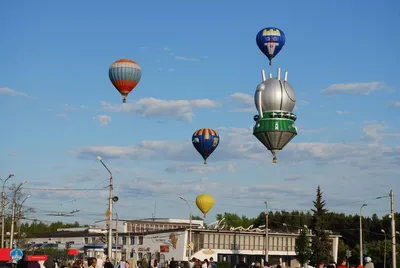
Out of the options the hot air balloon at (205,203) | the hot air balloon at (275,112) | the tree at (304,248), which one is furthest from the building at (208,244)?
the hot air balloon at (275,112)

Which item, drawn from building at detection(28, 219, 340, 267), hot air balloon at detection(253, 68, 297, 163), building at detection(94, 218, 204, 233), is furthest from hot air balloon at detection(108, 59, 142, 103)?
building at detection(94, 218, 204, 233)

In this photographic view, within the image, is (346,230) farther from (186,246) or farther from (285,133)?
(285,133)

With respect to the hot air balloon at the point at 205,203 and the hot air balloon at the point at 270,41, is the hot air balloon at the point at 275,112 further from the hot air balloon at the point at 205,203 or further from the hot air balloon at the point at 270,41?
the hot air balloon at the point at 205,203

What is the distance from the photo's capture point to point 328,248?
94.2 m

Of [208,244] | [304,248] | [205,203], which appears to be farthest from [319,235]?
[205,203]

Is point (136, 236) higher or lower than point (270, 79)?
lower

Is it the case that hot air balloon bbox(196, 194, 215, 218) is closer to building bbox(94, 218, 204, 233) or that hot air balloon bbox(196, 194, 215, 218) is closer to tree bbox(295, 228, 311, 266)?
tree bbox(295, 228, 311, 266)

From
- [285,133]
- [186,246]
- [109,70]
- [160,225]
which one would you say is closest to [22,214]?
[186,246]

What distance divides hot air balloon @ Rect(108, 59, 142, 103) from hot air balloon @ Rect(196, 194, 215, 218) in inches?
1031

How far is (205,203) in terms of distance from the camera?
3088 inches

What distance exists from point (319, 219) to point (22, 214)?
3985 cm

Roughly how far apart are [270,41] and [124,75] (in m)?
11.5

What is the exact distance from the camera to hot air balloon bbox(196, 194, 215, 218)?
256 feet

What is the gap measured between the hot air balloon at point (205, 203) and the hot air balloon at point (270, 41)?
28.2 metres
